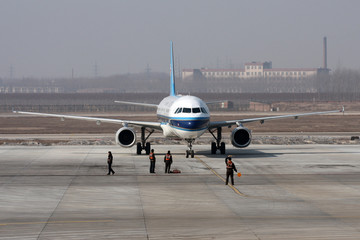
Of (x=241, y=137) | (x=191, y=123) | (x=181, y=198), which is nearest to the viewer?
(x=181, y=198)

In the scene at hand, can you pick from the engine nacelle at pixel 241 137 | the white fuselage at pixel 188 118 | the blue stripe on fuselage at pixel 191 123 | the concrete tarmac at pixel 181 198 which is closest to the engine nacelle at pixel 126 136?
the concrete tarmac at pixel 181 198

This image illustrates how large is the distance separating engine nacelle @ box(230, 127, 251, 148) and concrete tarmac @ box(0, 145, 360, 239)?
163cm

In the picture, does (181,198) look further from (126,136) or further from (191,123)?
(126,136)

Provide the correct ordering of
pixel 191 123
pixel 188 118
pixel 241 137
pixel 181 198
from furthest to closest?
pixel 241 137 < pixel 188 118 < pixel 191 123 < pixel 181 198

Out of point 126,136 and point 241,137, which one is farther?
point 241,137

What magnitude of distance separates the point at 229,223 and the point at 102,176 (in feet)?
48.1

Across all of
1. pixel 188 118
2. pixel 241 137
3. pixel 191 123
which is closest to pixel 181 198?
pixel 191 123

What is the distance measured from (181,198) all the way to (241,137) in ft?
64.3

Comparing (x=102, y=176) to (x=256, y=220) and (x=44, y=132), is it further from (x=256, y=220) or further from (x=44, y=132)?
(x=44, y=132)

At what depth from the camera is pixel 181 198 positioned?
84.4 ft

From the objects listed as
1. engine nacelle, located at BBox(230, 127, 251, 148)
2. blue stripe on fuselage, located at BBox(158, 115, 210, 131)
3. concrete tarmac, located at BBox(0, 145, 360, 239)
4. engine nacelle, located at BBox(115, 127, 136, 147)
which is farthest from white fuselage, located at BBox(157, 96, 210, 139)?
engine nacelle, located at BBox(230, 127, 251, 148)

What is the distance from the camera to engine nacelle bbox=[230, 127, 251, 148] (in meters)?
44.4

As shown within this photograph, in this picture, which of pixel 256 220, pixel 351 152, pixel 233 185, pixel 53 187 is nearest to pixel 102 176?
pixel 53 187

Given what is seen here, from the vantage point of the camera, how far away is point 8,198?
25.8 m
